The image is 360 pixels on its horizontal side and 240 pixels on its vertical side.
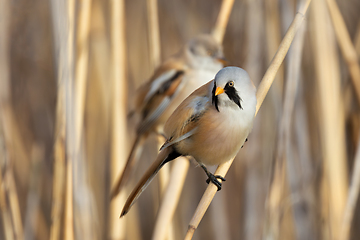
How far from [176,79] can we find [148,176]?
95 centimetres

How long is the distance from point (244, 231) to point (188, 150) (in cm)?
81

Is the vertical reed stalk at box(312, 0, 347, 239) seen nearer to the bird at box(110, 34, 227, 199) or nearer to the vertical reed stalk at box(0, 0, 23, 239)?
the bird at box(110, 34, 227, 199)

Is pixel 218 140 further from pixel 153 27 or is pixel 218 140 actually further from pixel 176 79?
pixel 176 79

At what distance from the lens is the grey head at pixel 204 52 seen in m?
1.74

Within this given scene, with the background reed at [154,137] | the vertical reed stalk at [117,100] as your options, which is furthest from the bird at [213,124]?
the vertical reed stalk at [117,100]

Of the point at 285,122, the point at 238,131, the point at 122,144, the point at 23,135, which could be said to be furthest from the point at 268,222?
the point at 23,135

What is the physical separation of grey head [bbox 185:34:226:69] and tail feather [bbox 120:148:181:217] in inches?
32.1

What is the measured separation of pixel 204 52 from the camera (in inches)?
70.4

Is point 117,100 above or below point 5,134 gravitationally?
above

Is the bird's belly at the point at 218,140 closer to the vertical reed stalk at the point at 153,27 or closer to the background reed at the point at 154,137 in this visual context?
the background reed at the point at 154,137

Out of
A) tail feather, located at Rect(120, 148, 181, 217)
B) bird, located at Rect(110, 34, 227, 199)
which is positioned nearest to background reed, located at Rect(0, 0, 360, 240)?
bird, located at Rect(110, 34, 227, 199)

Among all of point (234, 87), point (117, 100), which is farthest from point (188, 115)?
point (117, 100)

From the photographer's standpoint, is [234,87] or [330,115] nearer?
[234,87]

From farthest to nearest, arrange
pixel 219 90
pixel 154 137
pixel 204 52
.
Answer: pixel 154 137, pixel 204 52, pixel 219 90
